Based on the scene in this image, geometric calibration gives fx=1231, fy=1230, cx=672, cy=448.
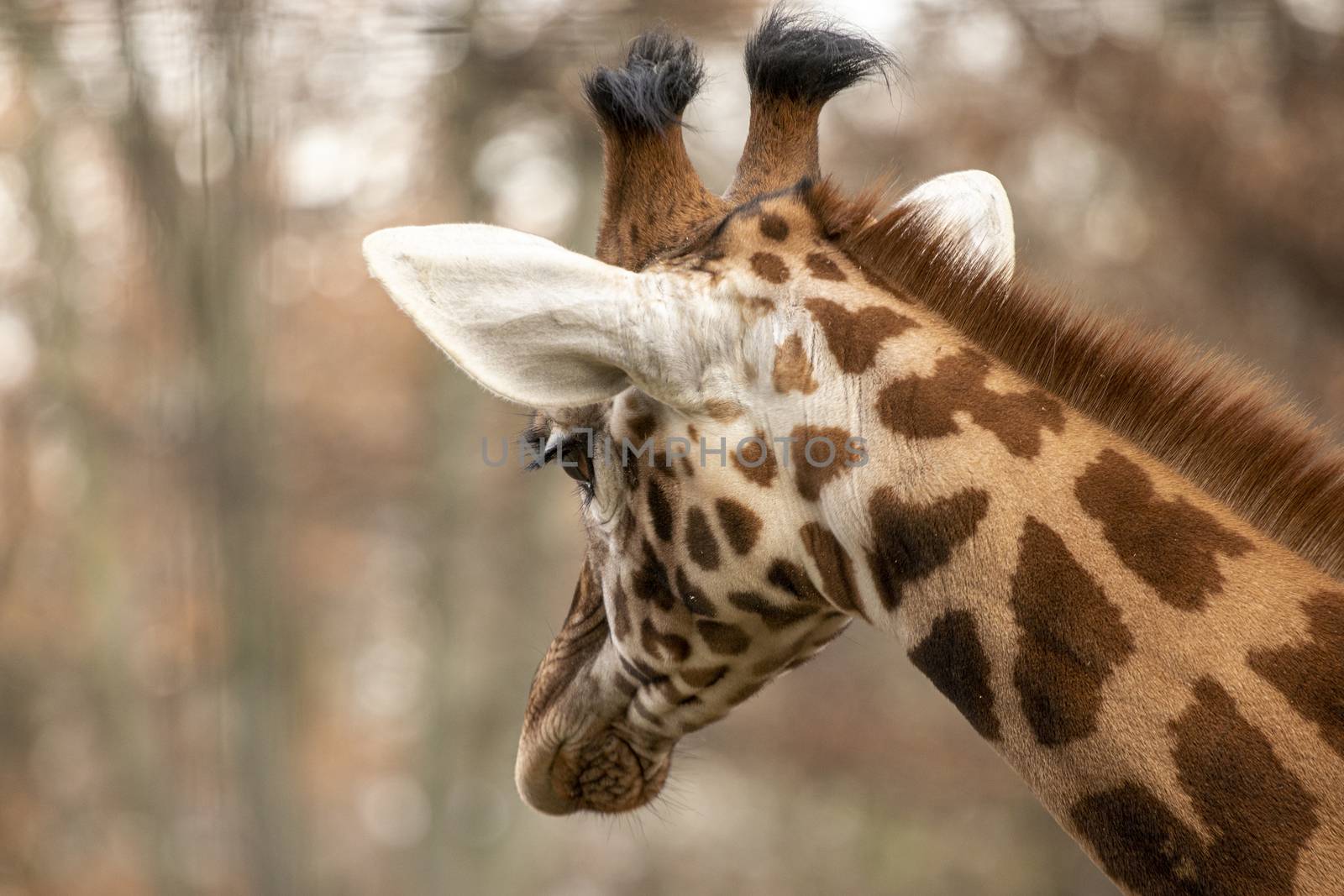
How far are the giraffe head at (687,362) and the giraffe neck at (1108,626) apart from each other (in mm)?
128

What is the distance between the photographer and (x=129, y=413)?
14.7 m

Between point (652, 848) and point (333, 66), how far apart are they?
1436 cm

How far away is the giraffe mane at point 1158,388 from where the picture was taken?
1.77m

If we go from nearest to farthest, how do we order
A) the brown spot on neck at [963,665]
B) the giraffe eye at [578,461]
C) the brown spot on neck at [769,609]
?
the brown spot on neck at [963,665]
the brown spot on neck at [769,609]
the giraffe eye at [578,461]

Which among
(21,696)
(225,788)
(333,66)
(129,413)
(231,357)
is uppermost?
(333,66)

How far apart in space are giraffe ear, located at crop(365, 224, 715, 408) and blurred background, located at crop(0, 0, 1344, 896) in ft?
17.1

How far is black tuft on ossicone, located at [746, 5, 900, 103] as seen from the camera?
7.97 ft

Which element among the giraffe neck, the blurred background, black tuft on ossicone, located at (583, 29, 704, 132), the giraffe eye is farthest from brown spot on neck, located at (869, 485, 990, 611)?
the blurred background

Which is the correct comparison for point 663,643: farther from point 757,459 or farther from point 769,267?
point 769,267

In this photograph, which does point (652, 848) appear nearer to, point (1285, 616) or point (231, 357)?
point (231, 357)

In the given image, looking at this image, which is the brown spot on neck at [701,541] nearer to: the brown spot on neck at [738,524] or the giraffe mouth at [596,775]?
the brown spot on neck at [738,524]

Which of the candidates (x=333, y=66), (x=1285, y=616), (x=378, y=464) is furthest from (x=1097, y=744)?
(x=378, y=464)

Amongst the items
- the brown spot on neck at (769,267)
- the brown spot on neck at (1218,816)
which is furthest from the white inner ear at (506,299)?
the brown spot on neck at (1218,816)

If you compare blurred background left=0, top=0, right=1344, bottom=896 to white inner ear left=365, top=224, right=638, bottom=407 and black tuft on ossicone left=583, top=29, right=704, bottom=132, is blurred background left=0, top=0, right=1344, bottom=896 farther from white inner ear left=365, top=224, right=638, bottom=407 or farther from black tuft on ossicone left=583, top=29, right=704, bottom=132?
white inner ear left=365, top=224, right=638, bottom=407
